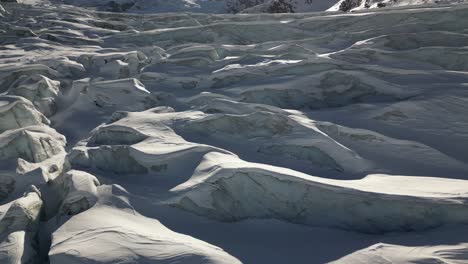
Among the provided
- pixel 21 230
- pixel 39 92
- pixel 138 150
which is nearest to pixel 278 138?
pixel 138 150

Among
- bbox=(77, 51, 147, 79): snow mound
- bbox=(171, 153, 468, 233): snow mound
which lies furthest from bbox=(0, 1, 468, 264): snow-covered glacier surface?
bbox=(77, 51, 147, 79): snow mound

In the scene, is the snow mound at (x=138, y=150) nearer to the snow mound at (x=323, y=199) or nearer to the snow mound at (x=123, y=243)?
the snow mound at (x=323, y=199)

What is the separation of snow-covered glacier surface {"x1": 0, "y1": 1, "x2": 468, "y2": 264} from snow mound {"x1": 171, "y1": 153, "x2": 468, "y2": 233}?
1cm

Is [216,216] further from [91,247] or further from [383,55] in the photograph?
[383,55]

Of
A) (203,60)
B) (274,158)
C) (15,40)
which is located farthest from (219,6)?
(274,158)

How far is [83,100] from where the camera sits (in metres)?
8.99

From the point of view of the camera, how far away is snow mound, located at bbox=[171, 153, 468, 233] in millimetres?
3963

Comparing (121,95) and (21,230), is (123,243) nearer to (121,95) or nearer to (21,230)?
(21,230)

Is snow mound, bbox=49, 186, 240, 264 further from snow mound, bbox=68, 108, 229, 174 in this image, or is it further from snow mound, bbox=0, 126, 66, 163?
snow mound, bbox=0, 126, 66, 163

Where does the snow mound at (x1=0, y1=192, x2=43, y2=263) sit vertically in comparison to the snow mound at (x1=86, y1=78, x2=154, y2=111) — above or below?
below

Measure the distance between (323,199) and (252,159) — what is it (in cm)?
162

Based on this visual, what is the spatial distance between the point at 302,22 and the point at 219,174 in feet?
38.4

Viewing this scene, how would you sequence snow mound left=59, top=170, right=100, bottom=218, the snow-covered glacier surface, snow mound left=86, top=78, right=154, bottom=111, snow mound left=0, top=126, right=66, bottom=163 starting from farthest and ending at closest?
snow mound left=86, top=78, right=154, bottom=111
snow mound left=0, top=126, right=66, bottom=163
snow mound left=59, top=170, right=100, bottom=218
the snow-covered glacier surface

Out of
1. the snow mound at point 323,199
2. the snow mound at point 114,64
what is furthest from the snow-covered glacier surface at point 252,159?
the snow mound at point 114,64
